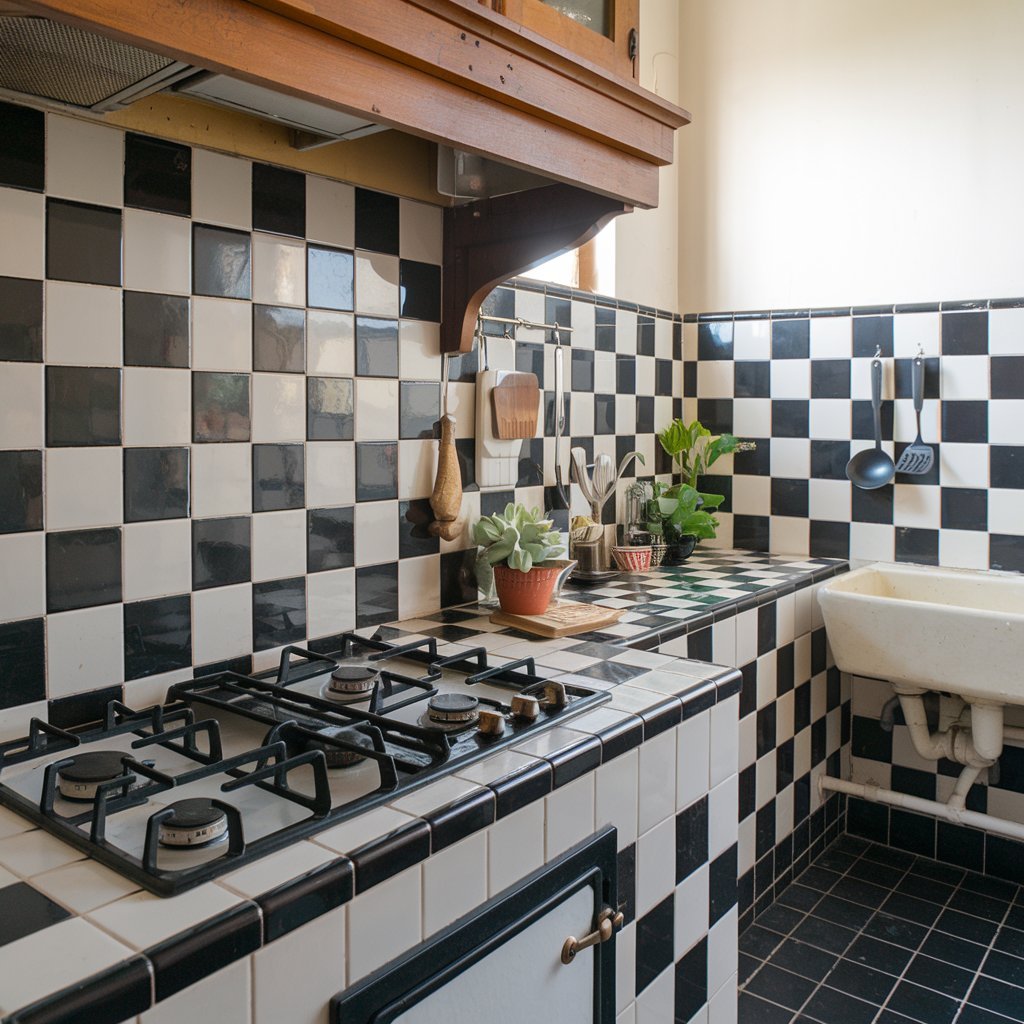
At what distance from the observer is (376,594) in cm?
164

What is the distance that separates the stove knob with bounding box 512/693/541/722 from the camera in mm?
1135

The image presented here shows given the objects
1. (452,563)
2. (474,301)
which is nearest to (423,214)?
(474,301)

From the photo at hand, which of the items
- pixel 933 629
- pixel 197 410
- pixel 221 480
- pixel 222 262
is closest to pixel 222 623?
pixel 221 480

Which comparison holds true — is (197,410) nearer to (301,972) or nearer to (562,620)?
(562,620)

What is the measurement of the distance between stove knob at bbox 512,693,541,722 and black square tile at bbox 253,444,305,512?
1.73ft

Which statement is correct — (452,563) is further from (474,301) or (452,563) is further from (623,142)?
(623,142)

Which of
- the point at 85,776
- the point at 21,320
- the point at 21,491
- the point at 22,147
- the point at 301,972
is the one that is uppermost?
the point at 22,147

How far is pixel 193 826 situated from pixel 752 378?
211 cm

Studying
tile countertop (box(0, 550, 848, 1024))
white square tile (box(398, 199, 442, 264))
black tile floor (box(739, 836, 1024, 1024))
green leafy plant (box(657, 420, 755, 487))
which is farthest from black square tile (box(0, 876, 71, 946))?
green leafy plant (box(657, 420, 755, 487))

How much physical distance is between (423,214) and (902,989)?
1.72 m

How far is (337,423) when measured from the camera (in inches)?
60.8

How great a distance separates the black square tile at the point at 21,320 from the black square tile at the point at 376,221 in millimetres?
560

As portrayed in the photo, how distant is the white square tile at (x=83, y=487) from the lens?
117 centimetres

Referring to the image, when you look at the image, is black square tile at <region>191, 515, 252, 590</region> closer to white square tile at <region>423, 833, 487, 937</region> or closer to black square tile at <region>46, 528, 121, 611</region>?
black square tile at <region>46, 528, 121, 611</region>
